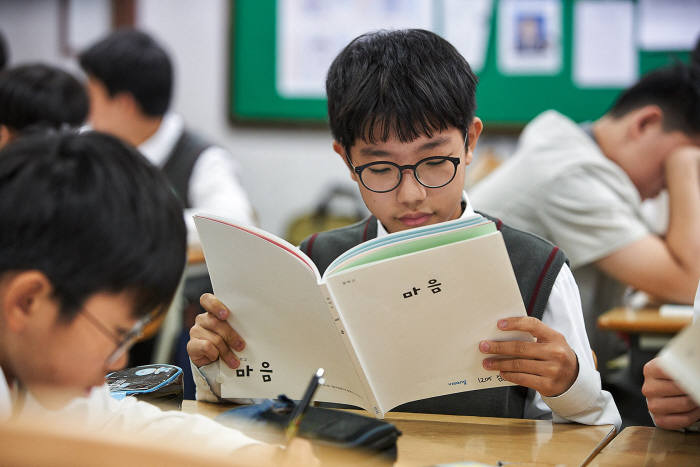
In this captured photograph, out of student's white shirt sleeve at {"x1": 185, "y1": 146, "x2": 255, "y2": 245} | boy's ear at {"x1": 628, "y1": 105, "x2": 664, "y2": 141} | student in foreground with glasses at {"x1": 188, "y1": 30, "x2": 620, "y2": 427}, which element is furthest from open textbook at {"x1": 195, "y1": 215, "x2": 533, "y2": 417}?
student's white shirt sleeve at {"x1": 185, "y1": 146, "x2": 255, "y2": 245}

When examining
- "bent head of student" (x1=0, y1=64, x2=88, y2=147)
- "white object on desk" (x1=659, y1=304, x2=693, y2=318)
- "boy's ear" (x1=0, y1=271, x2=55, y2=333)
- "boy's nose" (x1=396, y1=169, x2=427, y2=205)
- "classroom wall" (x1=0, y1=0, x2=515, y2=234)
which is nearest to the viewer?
"boy's ear" (x1=0, y1=271, x2=55, y2=333)

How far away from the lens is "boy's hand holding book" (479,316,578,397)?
1.06 meters

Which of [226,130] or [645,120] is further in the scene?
[226,130]

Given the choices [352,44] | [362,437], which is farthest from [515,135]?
[362,437]

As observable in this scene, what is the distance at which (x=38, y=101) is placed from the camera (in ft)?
7.88

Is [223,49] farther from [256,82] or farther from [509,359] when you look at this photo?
[509,359]

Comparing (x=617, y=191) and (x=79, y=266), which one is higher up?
(x=79, y=266)

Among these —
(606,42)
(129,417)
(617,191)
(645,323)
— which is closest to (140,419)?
(129,417)

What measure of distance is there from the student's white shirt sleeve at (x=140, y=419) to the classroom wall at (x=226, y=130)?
2903 mm

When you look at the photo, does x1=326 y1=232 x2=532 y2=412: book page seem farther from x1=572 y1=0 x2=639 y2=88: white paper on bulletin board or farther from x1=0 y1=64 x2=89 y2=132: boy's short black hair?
x1=572 y1=0 x2=639 y2=88: white paper on bulletin board

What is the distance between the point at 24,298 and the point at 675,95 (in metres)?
1.91

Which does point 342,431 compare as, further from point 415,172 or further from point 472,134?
point 472,134

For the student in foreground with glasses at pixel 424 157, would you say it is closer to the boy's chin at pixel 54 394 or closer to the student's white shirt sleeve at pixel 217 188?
the boy's chin at pixel 54 394

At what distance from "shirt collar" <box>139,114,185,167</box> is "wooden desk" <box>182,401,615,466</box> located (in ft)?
6.07
